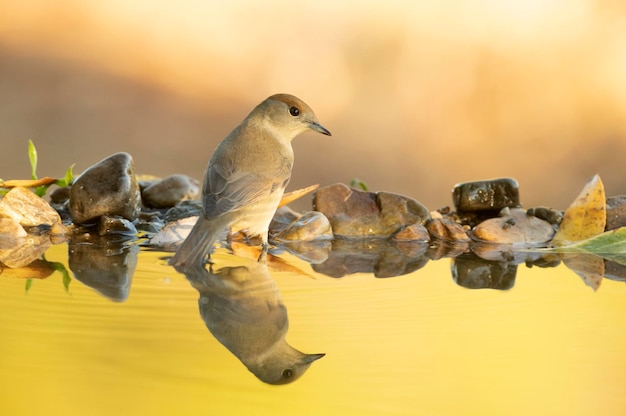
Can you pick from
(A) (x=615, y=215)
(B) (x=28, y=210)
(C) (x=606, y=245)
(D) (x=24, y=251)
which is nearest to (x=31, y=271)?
(D) (x=24, y=251)

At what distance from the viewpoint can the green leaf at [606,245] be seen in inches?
108

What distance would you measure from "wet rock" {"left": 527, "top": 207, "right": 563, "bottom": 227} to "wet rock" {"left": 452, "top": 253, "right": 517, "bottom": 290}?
642mm

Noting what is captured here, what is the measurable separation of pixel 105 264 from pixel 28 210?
89 cm

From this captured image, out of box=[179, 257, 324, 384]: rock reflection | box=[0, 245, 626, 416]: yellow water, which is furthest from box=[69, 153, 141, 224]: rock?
box=[0, 245, 626, 416]: yellow water

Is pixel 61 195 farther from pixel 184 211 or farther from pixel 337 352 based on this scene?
pixel 337 352

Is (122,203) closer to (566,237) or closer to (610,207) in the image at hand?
(566,237)

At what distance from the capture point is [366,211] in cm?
317

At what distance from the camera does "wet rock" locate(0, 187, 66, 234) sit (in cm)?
296

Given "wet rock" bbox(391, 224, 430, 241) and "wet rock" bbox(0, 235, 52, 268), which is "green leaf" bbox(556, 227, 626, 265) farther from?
"wet rock" bbox(0, 235, 52, 268)

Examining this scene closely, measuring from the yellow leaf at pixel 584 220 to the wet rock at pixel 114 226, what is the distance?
5.59ft

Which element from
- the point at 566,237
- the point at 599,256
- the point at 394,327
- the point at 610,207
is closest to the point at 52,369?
the point at 394,327

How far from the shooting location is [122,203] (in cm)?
311

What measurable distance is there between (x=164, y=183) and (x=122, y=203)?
75 centimetres

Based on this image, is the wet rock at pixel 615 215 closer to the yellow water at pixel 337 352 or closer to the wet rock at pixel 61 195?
the yellow water at pixel 337 352
